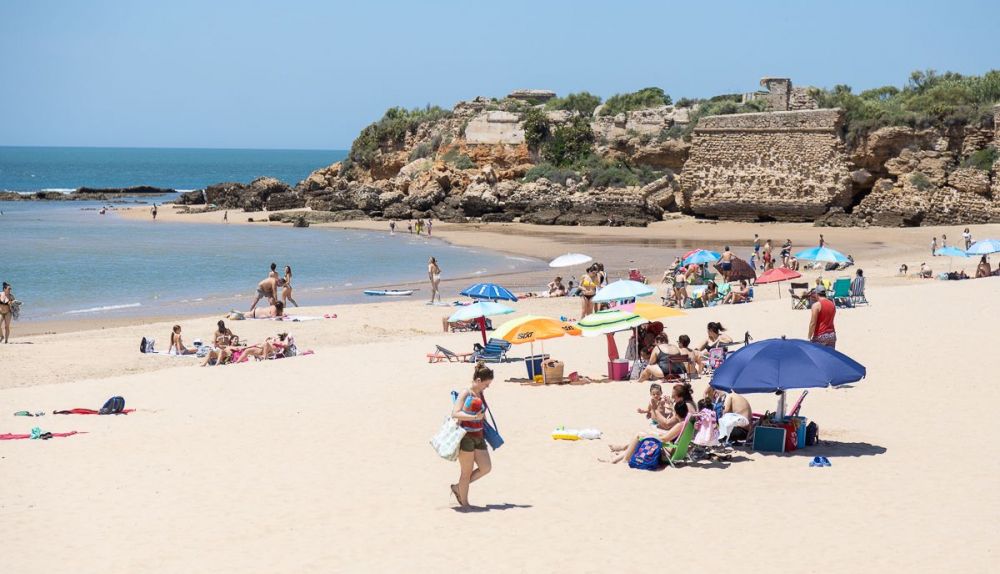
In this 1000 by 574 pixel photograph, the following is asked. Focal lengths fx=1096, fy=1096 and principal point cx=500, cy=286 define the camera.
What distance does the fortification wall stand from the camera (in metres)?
41.4

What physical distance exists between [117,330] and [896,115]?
30473 millimetres

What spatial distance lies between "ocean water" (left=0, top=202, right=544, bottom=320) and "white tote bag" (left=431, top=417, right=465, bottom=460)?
56.1 ft

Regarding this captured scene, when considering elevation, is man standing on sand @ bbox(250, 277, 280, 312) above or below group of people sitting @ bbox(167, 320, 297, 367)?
above

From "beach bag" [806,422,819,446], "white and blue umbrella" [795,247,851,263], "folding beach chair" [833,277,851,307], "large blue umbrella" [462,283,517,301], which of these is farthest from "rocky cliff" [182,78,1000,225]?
→ "beach bag" [806,422,819,446]

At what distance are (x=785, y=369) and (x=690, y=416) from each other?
0.88m

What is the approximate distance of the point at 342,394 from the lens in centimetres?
1271

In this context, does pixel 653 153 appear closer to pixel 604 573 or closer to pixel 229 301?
pixel 229 301

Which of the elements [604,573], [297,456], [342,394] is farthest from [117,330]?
[604,573]

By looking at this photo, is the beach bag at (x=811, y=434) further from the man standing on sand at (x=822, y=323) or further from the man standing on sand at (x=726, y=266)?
the man standing on sand at (x=726, y=266)

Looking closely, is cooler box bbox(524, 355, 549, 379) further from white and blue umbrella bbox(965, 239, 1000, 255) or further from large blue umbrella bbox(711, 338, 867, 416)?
white and blue umbrella bbox(965, 239, 1000, 255)

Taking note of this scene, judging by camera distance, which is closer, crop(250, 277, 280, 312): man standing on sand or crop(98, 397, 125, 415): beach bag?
crop(98, 397, 125, 415): beach bag

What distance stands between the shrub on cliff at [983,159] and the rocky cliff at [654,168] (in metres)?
0.05

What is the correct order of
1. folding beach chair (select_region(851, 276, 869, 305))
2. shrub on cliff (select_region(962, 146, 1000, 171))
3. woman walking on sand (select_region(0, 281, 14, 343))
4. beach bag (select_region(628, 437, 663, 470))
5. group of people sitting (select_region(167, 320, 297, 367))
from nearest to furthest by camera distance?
beach bag (select_region(628, 437, 663, 470)) < group of people sitting (select_region(167, 320, 297, 367)) < woman walking on sand (select_region(0, 281, 14, 343)) < folding beach chair (select_region(851, 276, 869, 305)) < shrub on cliff (select_region(962, 146, 1000, 171))

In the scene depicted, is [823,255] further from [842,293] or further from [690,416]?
[690,416]
